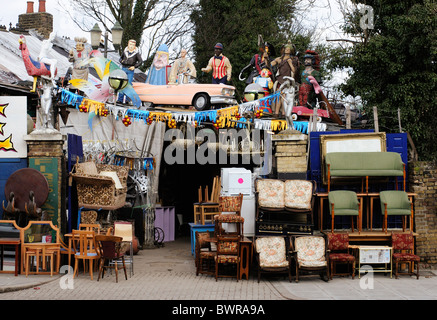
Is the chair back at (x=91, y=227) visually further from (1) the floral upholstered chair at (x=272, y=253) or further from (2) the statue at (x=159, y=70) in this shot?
(2) the statue at (x=159, y=70)

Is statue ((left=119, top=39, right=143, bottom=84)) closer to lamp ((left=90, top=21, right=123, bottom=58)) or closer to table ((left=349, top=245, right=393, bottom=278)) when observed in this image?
lamp ((left=90, top=21, right=123, bottom=58))

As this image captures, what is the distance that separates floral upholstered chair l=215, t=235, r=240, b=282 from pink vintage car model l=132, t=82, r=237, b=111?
202 inches

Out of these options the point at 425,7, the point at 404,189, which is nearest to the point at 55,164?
the point at 404,189

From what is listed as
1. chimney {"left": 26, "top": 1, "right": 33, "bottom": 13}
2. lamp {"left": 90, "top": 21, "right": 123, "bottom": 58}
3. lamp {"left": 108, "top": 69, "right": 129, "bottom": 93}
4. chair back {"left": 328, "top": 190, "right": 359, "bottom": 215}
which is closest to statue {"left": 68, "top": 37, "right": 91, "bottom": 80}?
lamp {"left": 90, "top": 21, "right": 123, "bottom": 58}

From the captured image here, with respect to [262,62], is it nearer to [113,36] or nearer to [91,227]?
[113,36]

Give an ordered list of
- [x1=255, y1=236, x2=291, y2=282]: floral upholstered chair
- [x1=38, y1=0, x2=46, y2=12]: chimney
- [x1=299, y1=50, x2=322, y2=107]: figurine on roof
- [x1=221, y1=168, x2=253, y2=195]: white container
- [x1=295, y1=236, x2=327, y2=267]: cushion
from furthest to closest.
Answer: [x1=38, y1=0, x2=46, y2=12]: chimney < [x1=299, y1=50, x2=322, y2=107]: figurine on roof < [x1=221, y1=168, x2=253, y2=195]: white container < [x1=295, y1=236, x2=327, y2=267]: cushion < [x1=255, y1=236, x2=291, y2=282]: floral upholstered chair

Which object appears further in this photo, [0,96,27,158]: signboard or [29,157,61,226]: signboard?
[0,96,27,158]: signboard

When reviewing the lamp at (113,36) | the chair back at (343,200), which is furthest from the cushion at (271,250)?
the lamp at (113,36)

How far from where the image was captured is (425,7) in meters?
17.3

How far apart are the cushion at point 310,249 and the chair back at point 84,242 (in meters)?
3.76

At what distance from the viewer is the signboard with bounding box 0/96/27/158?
1249 centimetres

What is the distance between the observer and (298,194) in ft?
38.3

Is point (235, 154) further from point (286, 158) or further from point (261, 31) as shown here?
point (261, 31)

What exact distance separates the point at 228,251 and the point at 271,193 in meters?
1.40
